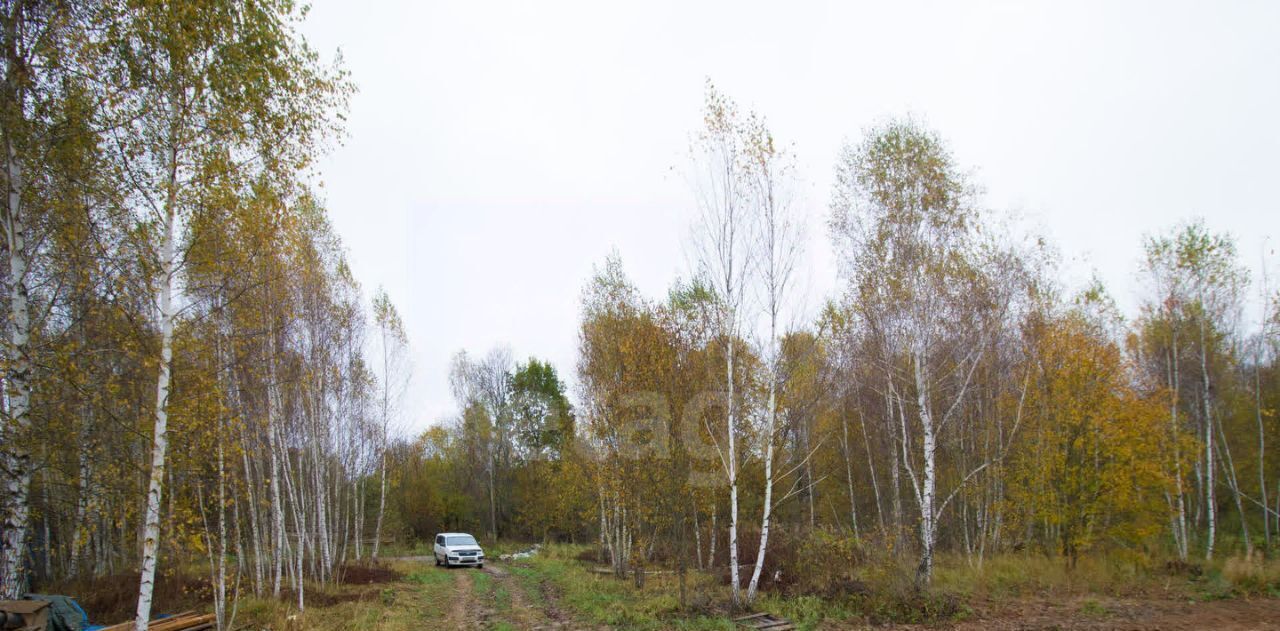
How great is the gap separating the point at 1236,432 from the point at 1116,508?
1349cm

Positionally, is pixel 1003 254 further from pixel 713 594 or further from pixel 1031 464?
pixel 713 594

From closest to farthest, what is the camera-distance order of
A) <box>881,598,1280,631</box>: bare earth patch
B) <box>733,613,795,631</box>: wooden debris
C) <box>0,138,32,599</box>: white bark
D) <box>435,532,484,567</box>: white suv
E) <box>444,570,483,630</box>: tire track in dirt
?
<box>0,138,32,599</box>: white bark
<box>881,598,1280,631</box>: bare earth patch
<box>733,613,795,631</box>: wooden debris
<box>444,570,483,630</box>: tire track in dirt
<box>435,532,484,567</box>: white suv

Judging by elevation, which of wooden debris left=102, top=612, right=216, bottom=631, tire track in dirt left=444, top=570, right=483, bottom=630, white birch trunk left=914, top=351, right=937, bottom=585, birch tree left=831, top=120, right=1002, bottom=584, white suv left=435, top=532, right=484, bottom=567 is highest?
birch tree left=831, top=120, right=1002, bottom=584

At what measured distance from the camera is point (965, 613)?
10.7 m

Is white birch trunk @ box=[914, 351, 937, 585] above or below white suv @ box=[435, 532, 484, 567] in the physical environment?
above

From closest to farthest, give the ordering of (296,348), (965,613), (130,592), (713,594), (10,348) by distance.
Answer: (10,348), (965,613), (130,592), (713,594), (296,348)

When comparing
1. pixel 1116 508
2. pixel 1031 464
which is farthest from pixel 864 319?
pixel 1116 508

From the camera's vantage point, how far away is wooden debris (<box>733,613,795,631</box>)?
32.7 ft

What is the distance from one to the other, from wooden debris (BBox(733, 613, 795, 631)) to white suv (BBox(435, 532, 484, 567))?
53.8 ft

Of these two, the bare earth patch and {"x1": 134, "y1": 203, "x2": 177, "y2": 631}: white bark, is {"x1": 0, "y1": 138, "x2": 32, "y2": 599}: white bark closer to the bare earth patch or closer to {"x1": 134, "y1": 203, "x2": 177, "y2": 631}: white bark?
{"x1": 134, "y1": 203, "x2": 177, "y2": 631}: white bark

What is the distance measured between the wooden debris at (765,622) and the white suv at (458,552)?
16396 mm

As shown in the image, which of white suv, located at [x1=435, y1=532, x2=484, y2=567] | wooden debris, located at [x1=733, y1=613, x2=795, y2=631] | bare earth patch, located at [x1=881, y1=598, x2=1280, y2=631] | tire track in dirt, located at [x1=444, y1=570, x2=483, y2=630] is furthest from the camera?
white suv, located at [x1=435, y1=532, x2=484, y2=567]

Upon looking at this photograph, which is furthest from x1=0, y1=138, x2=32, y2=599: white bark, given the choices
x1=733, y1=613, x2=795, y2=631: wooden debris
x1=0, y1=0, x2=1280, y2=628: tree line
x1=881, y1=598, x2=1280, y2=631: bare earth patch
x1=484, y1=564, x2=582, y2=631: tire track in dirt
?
x1=881, y1=598, x2=1280, y2=631: bare earth patch

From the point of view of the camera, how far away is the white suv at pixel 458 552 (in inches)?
949
